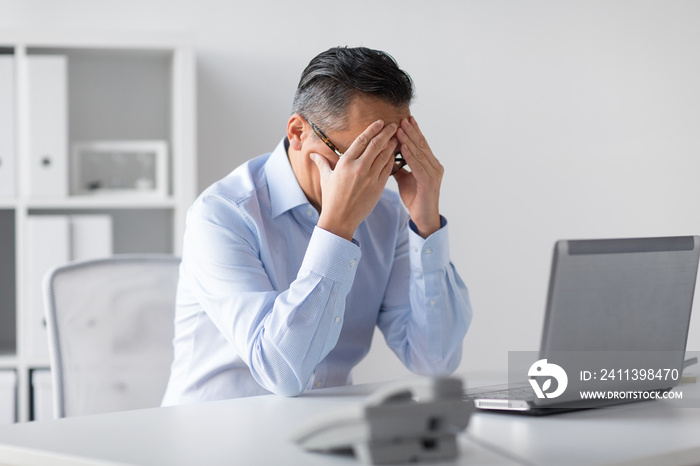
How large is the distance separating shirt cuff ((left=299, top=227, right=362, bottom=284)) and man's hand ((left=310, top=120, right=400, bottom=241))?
41 millimetres

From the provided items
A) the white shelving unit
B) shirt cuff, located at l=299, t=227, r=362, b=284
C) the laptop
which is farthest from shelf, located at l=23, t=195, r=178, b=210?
the laptop

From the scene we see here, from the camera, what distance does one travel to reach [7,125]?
88.9 inches

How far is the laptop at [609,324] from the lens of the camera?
99 cm

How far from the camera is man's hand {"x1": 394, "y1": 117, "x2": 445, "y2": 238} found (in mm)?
1488

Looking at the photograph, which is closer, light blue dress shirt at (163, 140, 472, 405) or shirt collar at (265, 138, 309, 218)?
light blue dress shirt at (163, 140, 472, 405)

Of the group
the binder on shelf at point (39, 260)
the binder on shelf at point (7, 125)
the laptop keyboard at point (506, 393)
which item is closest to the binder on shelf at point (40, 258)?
the binder on shelf at point (39, 260)

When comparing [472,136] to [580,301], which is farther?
[472,136]

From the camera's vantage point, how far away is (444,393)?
32.0 inches

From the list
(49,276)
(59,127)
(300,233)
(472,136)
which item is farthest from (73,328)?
(472,136)

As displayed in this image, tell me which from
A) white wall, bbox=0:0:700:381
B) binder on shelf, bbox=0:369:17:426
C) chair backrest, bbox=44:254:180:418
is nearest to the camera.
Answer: chair backrest, bbox=44:254:180:418

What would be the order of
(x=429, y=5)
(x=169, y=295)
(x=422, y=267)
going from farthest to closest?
(x=429, y=5)
(x=169, y=295)
(x=422, y=267)

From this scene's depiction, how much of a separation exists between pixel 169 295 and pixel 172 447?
2.81 feet

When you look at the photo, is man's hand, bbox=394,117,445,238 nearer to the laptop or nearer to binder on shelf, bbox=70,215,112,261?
the laptop

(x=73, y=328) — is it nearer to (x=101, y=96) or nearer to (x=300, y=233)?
(x=300, y=233)
